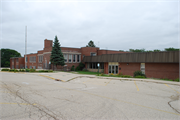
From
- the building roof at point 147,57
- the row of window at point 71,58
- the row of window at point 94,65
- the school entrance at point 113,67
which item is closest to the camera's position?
the building roof at point 147,57

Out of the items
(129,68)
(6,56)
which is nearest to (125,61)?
(129,68)

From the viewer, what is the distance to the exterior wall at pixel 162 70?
22183mm

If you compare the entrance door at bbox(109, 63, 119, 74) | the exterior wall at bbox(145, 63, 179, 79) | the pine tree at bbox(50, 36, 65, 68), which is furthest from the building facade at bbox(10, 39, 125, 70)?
the exterior wall at bbox(145, 63, 179, 79)

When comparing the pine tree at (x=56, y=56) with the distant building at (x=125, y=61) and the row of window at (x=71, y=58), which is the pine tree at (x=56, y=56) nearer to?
the distant building at (x=125, y=61)

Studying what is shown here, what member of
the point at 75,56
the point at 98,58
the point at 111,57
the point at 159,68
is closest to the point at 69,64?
the point at 75,56

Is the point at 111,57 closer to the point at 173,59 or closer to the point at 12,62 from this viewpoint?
the point at 173,59

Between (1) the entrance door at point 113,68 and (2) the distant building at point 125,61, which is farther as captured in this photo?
(1) the entrance door at point 113,68

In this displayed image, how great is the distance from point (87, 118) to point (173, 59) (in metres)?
21.1

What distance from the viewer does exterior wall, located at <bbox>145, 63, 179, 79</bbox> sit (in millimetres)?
22183

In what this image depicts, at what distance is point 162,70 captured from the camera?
77.7 feet

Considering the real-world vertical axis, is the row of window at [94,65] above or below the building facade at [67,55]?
below

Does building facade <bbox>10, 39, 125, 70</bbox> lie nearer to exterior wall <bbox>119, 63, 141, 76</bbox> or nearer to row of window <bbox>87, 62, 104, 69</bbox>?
row of window <bbox>87, 62, 104, 69</bbox>

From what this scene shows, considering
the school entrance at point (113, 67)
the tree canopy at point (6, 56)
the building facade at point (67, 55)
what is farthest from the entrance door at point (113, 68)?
the tree canopy at point (6, 56)

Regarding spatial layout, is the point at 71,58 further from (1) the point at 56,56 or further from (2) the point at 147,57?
(2) the point at 147,57
